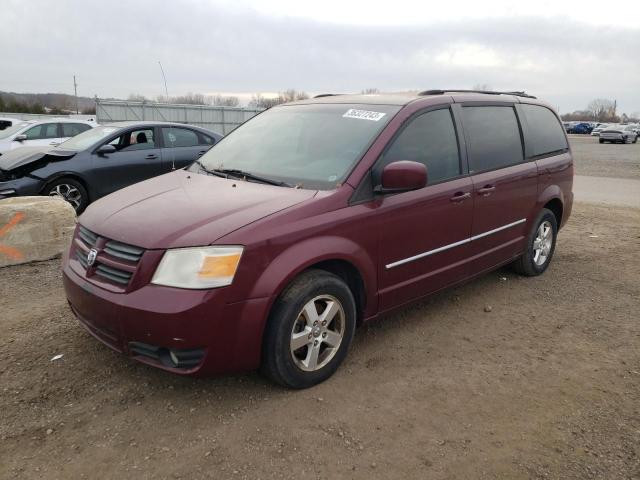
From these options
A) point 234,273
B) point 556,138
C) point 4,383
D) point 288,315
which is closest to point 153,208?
point 234,273

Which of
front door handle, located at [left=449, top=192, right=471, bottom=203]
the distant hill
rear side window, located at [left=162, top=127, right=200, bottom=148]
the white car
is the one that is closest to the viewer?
front door handle, located at [left=449, top=192, right=471, bottom=203]

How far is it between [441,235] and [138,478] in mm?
2531

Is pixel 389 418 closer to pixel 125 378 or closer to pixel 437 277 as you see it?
pixel 437 277

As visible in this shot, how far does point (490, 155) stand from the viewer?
442 centimetres

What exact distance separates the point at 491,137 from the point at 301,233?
232 cm

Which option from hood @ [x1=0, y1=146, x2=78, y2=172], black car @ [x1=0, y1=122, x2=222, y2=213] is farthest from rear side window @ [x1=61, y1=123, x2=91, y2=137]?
hood @ [x1=0, y1=146, x2=78, y2=172]

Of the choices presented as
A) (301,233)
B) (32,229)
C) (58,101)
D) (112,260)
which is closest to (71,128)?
(32,229)

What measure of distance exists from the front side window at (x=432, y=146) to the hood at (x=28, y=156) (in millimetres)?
5888

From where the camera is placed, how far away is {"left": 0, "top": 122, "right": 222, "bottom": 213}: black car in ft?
24.3

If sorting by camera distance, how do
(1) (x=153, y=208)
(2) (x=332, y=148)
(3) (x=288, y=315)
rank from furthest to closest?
1. (2) (x=332, y=148)
2. (1) (x=153, y=208)
3. (3) (x=288, y=315)

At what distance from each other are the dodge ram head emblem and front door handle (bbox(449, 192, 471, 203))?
2.46 m

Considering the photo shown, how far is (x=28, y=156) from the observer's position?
7.56m

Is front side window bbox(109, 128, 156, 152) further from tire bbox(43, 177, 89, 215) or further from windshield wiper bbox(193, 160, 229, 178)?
windshield wiper bbox(193, 160, 229, 178)

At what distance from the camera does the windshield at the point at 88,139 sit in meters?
8.06
